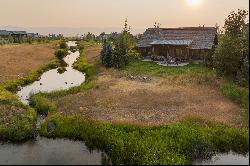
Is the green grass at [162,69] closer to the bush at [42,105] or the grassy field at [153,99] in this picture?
the grassy field at [153,99]

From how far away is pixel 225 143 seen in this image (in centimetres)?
2620

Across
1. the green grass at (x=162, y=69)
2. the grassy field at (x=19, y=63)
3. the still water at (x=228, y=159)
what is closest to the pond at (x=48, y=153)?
the still water at (x=228, y=159)

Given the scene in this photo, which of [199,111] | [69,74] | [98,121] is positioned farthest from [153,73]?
[98,121]

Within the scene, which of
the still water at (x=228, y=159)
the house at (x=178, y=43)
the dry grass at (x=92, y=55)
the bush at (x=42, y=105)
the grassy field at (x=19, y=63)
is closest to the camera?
the still water at (x=228, y=159)

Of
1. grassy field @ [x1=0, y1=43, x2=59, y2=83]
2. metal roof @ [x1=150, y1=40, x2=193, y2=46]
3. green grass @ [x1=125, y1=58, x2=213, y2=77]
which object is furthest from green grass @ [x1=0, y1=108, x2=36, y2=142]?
metal roof @ [x1=150, y1=40, x2=193, y2=46]

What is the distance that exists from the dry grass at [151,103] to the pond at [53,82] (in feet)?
21.2

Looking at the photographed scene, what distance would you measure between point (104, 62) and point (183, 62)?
13.3 m

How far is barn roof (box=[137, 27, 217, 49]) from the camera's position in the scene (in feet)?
211

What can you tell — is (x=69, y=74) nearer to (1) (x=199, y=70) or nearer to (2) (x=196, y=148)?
(1) (x=199, y=70)

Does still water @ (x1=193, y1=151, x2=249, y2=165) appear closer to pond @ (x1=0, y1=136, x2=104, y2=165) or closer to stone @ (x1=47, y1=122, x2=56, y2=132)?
pond @ (x1=0, y1=136, x2=104, y2=165)

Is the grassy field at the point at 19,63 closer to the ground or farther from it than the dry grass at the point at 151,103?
farther from it

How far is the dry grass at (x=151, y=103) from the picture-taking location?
31.6 meters

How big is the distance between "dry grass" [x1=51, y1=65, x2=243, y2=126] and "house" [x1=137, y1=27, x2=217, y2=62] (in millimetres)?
19821

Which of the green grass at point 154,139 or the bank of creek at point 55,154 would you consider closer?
the green grass at point 154,139
